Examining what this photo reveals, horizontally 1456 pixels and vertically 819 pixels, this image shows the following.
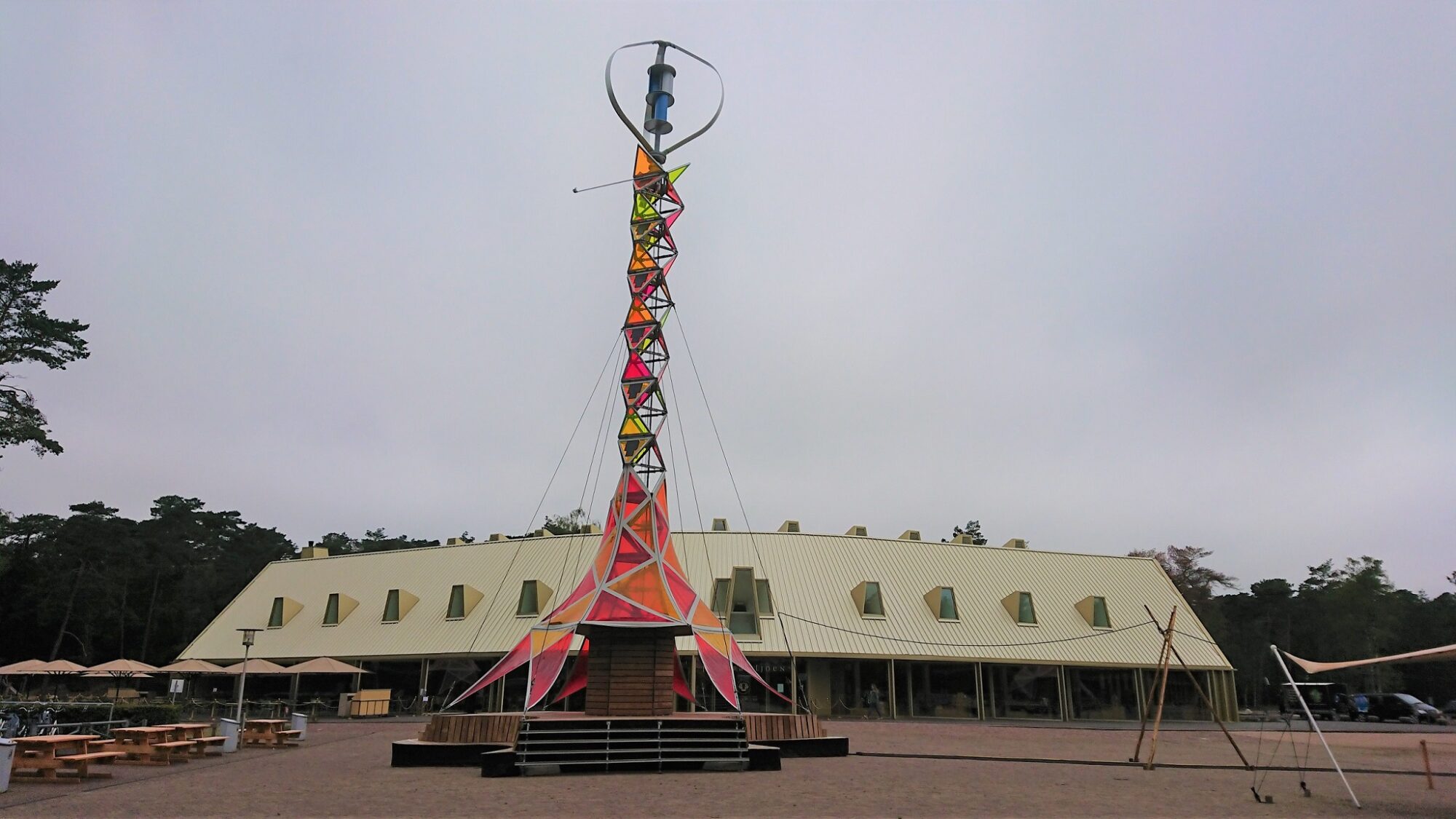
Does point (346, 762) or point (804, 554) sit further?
point (804, 554)

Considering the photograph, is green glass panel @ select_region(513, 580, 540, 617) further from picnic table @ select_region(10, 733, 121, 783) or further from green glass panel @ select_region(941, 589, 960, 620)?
picnic table @ select_region(10, 733, 121, 783)

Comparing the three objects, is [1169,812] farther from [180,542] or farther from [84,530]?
[180,542]

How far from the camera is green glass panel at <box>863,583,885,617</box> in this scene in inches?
1331

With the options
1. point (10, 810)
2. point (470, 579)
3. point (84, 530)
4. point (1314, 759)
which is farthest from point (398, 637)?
point (84, 530)

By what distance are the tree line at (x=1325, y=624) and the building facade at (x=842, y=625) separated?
→ 67.7 ft

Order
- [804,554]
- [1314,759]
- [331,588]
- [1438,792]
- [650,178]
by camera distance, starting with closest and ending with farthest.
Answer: [1438,792]
[1314,759]
[650,178]
[804,554]
[331,588]

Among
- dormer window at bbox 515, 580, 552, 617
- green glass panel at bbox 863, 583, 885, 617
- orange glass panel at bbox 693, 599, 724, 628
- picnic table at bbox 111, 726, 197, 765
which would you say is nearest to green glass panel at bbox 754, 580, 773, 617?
green glass panel at bbox 863, 583, 885, 617

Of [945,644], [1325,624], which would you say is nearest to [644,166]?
[945,644]

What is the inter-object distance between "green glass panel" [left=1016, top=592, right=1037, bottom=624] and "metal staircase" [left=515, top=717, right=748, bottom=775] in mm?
20958

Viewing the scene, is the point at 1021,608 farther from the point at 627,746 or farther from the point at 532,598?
the point at 627,746

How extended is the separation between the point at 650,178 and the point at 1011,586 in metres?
23.7

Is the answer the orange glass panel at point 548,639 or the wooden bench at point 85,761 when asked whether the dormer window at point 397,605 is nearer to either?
the orange glass panel at point 548,639

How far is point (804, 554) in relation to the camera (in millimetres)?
36812

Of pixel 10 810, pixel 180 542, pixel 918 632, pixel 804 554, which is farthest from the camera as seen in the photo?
pixel 180 542
